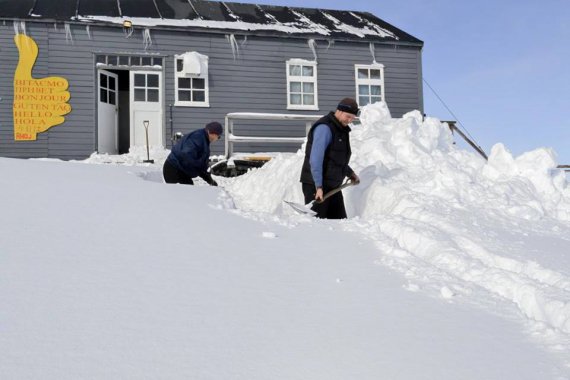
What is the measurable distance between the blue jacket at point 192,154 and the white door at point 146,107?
6392mm

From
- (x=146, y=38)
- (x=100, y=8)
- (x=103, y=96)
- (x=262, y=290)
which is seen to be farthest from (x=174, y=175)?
(x=100, y=8)

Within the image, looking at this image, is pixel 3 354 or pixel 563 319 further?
pixel 563 319

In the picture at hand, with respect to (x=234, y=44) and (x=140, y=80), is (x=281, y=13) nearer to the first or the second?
(x=234, y=44)

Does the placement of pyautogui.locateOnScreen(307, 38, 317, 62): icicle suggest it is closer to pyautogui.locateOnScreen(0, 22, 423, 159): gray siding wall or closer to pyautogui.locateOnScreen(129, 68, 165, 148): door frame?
pyautogui.locateOnScreen(0, 22, 423, 159): gray siding wall

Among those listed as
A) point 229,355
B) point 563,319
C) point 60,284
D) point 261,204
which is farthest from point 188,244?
point 261,204

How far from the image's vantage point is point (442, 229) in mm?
4895

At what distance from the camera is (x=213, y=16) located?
1447 centimetres

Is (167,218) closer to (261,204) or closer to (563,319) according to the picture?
(563,319)

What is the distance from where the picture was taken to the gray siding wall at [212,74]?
41.7 ft

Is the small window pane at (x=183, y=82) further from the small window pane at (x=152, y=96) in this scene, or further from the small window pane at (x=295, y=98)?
the small window pane at (x=295, y=98)

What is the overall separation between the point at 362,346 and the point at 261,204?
5.71 meters

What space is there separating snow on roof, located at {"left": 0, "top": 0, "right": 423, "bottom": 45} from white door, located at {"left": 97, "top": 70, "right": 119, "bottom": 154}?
151 cm

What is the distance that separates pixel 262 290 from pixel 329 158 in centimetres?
281

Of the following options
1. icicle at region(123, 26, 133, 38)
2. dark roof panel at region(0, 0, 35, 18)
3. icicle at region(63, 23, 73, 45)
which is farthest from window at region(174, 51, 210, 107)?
dark roof panel at region(0, 0, 35, 18)
